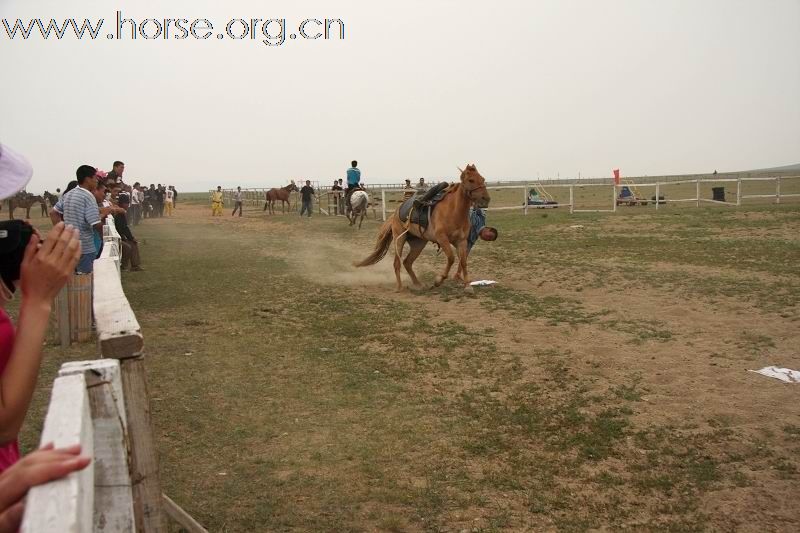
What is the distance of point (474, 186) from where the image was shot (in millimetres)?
9742

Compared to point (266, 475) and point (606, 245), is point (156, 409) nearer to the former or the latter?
point (266, 475)

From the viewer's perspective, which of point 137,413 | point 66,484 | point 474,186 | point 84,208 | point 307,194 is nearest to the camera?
point 66,484

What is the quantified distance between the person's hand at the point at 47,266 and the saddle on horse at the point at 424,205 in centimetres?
880

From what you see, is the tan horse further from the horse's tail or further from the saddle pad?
the horse's tail

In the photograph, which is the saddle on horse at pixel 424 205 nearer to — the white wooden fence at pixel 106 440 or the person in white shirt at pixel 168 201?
the white wooden fence at pixel 106 440

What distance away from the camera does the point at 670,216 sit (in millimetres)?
21219

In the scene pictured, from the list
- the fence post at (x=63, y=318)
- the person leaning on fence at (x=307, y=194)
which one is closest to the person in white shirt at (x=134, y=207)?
the person leaning on fence at (x=307, y=194)

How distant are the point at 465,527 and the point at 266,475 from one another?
1.32 m

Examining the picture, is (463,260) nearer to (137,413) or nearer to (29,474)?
(137,413)

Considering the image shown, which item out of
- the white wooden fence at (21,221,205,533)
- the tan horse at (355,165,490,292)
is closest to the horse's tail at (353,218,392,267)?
the tan horse at (355,165,490,292)

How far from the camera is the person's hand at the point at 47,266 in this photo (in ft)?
5.70

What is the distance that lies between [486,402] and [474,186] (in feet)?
17.0

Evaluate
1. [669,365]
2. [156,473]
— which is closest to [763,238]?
[669,365]

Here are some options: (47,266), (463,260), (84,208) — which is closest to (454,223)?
(463,260)
